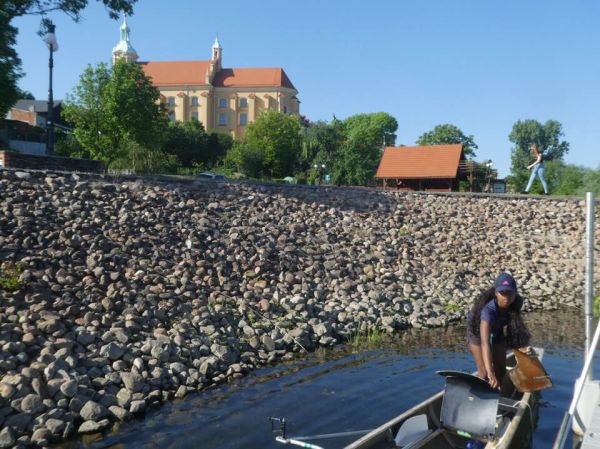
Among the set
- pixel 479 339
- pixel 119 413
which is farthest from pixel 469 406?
pixel 119 413

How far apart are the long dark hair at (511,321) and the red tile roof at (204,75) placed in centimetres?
9085

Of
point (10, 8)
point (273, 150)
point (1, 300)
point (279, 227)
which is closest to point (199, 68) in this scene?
point (273, 150)

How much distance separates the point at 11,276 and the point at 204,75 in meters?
90.7

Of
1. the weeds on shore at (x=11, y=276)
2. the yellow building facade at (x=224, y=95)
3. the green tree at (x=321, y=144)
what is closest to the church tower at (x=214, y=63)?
the yellow building facade at (x=224, y=95)

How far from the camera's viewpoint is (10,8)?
65.3 ft

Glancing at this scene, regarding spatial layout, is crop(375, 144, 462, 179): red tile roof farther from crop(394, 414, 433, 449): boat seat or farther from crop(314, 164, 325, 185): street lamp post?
crop(394, 414, 433, 449): boat seat

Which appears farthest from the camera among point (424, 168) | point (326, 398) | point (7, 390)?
Answer: point (424, 168)

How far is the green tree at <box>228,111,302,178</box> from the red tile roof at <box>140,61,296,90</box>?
2639 cm

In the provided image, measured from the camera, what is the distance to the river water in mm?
7488

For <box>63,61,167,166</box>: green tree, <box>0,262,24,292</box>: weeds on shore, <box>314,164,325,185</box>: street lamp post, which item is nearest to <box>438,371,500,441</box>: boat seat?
<box>0,262,24,292</box>: weeds on shore

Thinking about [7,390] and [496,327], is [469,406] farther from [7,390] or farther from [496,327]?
[7,390]

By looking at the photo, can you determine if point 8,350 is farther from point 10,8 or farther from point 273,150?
point 273,150

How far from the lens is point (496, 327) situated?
6.79 metres

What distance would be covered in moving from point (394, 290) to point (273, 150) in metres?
49.7
